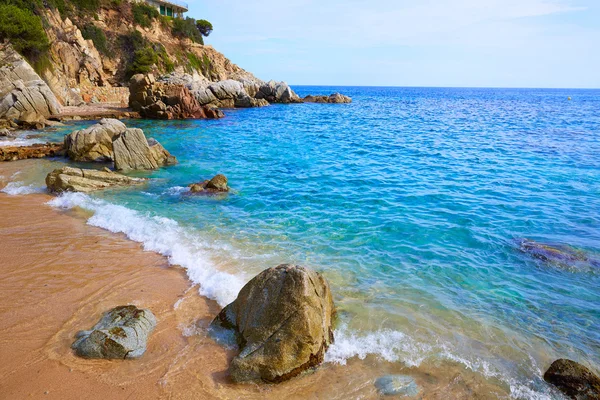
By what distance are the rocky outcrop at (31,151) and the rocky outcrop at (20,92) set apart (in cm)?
1038

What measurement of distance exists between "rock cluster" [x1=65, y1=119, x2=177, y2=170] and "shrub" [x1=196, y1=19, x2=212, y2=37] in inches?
2811

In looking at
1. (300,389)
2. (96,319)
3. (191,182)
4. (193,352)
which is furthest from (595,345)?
(191,182)

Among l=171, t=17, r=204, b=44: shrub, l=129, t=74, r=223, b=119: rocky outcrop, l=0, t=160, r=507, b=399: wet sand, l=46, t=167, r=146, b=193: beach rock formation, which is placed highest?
l=171, t=17, r=204, b=44: shrub

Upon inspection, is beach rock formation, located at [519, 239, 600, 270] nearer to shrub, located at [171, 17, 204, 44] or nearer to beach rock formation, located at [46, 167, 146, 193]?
beach rock formation, located at [46, 167, 146, 193]

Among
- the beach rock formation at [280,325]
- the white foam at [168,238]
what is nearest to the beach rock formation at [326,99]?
the white foam at [168,238]

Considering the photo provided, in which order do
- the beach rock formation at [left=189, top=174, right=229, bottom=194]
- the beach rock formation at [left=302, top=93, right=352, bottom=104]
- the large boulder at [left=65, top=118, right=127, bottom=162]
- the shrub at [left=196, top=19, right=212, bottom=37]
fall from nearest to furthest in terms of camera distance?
1. the beach rock formation at [left=189, top=174, right=229, bottom=194]
2. the large boulder at [left=65, top=118, right=127, bottom=162]
3. the beach rock formation at [left=302, top=93, right=352, bottom=104]
4. the shrub at [left=196, top=19, right=212, bottom=37]

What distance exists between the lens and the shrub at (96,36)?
5225 centimetres

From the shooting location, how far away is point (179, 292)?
792 centimetres

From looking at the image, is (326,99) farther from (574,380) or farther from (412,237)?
(574,380)

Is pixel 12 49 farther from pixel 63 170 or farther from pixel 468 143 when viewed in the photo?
pixel 468 143

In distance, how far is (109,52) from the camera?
5388 centimetres

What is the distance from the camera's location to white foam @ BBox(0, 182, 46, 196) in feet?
46.9

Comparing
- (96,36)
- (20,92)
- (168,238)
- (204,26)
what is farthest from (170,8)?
(168,238)

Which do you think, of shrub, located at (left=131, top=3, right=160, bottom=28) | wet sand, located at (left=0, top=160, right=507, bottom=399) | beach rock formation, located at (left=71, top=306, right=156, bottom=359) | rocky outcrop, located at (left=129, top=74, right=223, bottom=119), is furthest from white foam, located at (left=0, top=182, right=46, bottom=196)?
shrub, located at (left=131, top=3, right=160, bottom=28)
